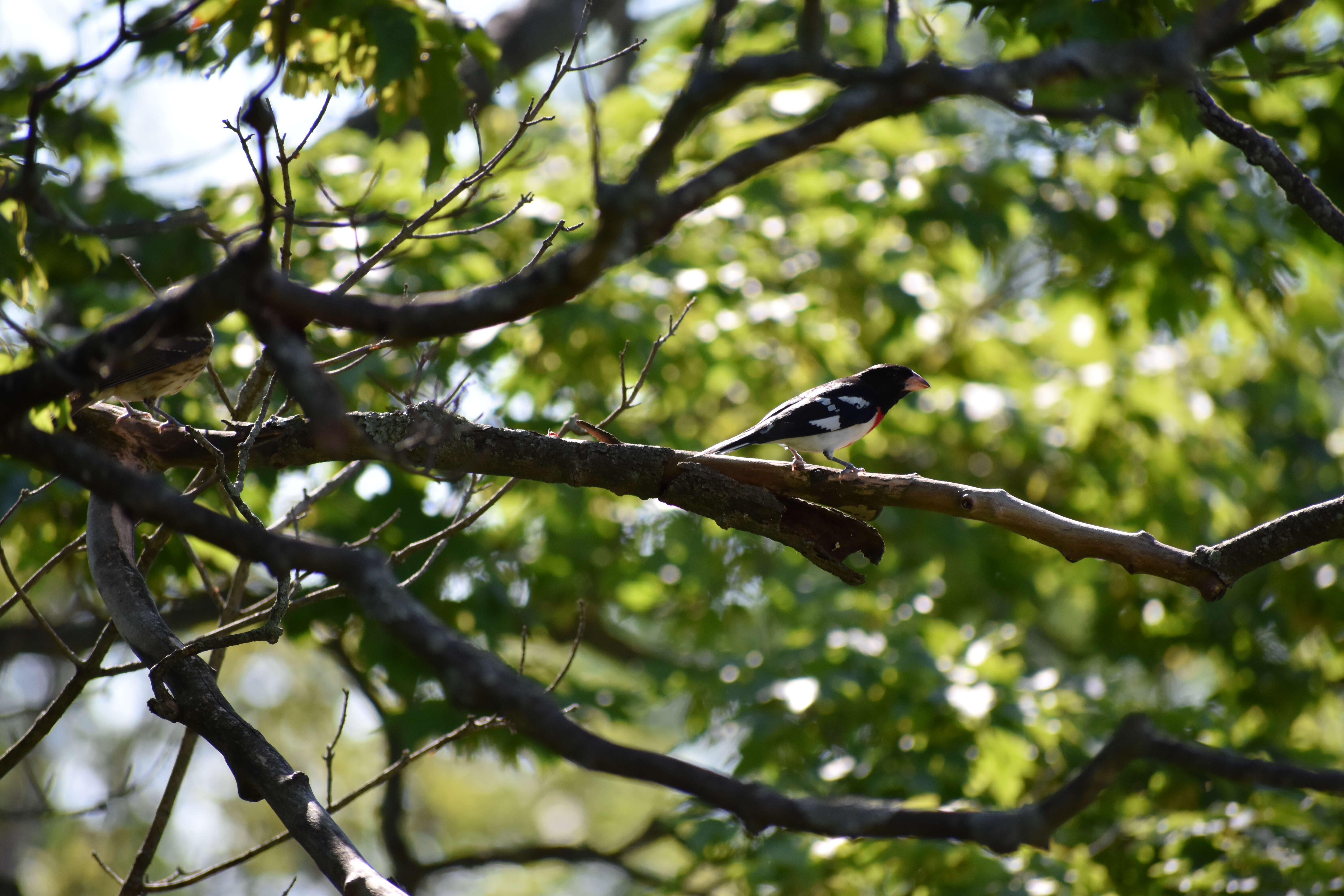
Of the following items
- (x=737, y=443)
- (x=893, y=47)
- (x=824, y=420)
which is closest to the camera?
(x=893, y=47)

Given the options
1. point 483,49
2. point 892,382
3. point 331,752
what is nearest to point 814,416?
point 892,382

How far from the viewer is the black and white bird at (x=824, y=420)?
15.3 feet

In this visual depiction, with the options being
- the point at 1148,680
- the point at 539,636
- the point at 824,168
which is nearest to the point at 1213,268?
the point at 824,168

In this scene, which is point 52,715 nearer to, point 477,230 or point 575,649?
point 575,649

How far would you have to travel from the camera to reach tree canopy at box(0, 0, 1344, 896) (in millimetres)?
1994

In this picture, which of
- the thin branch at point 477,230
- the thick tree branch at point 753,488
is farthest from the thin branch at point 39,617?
the thin branch at point 477,230

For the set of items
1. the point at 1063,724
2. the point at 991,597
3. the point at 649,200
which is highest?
the point at 991,597

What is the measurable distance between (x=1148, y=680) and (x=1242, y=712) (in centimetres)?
134

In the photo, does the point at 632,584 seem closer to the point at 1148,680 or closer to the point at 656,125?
the point at 656,125

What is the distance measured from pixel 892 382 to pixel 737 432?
74.9 inches

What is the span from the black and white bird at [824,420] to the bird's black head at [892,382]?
1.1 inches

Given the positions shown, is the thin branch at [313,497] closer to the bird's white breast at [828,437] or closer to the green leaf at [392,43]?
the green leaf at [392,43]

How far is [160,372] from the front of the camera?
394 cm

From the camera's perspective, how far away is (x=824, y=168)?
299 inches
